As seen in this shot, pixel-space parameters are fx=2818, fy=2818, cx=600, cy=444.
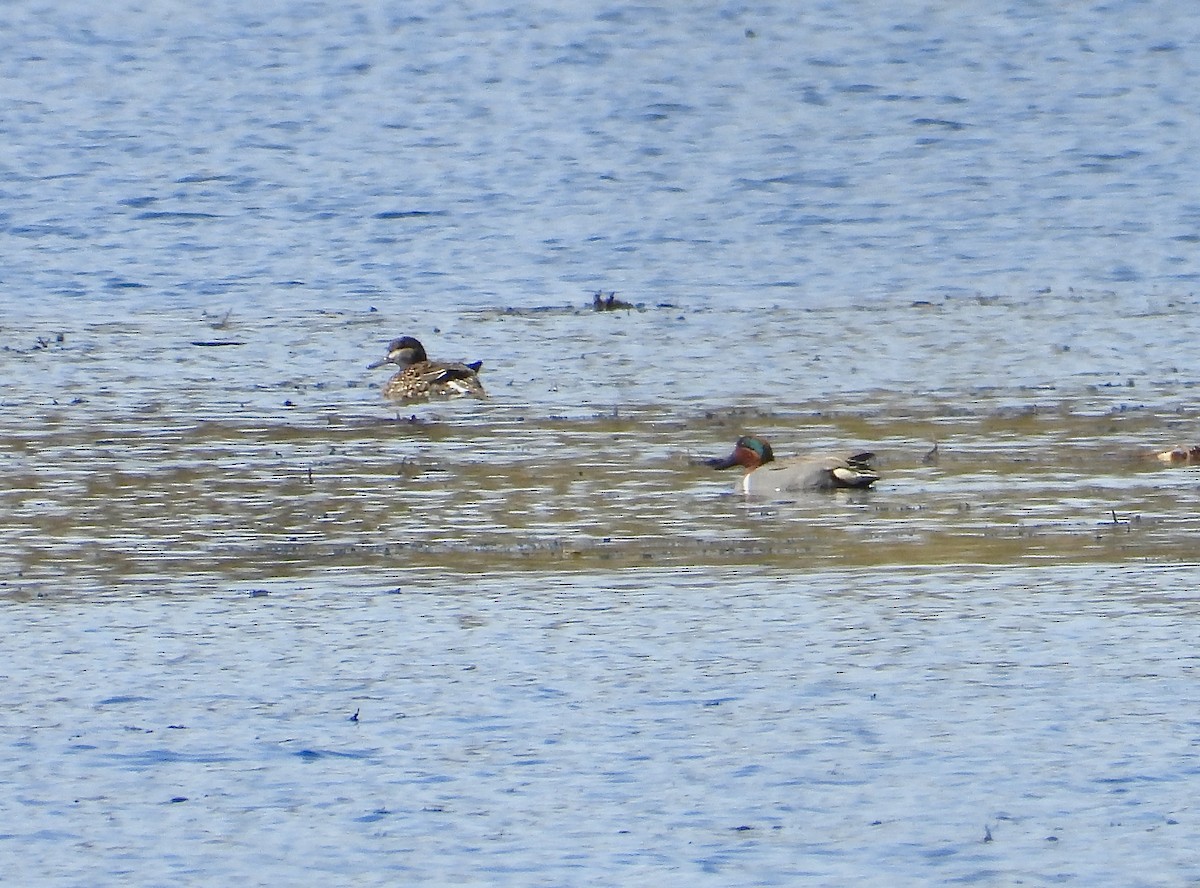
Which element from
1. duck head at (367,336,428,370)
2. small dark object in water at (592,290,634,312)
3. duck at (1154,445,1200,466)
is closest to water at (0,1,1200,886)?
duck at (1154,445,1200,466)

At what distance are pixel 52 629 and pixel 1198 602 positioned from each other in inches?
152

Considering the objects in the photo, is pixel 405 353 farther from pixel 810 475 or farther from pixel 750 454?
pixel 810 475

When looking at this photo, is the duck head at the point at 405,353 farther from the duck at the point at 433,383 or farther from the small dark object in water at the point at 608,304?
the small dark object in water at the point at 608,304

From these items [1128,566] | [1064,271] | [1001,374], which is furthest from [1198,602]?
[1064,271]

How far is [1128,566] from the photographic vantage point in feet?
33.3

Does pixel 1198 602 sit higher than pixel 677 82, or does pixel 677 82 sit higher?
pixel 1198 602

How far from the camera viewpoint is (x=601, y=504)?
11.8 metres

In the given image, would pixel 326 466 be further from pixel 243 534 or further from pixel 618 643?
pixel 618 643

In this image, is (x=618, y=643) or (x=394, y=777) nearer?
(x=394, y=777)

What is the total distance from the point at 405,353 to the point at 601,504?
4.55 m

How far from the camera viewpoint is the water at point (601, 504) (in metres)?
7.40

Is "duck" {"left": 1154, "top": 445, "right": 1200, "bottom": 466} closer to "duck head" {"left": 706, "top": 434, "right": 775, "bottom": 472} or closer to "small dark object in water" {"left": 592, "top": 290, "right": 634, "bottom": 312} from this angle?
"duck head" {"left": 706, "top": 434, "right": 775, "bottom": 472}

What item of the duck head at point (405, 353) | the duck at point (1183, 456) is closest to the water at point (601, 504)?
the duck at point (1183, 456)

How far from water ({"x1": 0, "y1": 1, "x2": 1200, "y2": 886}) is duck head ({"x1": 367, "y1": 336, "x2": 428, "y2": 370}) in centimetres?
43
